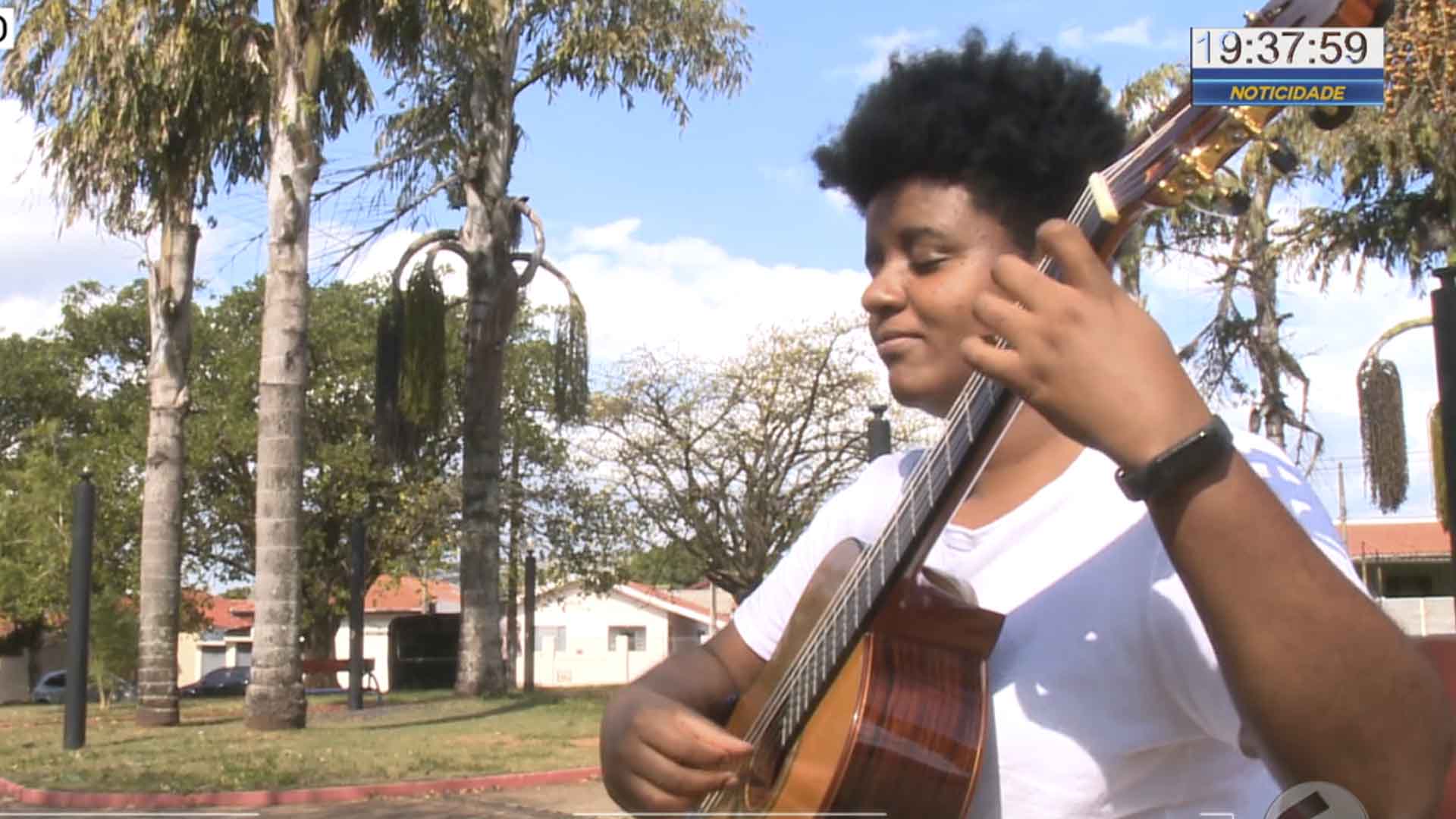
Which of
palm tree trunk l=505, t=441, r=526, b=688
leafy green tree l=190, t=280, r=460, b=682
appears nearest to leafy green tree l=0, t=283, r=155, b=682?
leafy green tree l=190, t=280, r=460, b=682

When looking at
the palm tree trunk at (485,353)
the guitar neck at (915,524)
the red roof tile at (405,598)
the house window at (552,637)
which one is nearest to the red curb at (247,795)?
the palm tree trunk at (485,353)

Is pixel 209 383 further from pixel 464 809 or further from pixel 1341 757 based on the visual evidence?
pixel 1341 757

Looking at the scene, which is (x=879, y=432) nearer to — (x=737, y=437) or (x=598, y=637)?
(x=737, y=437)

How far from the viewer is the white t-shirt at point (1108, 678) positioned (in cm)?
125

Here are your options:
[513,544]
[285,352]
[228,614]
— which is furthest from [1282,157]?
[228,614]

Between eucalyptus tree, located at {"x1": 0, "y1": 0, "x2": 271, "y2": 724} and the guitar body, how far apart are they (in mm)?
13387

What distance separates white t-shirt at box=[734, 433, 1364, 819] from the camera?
4.11 ft

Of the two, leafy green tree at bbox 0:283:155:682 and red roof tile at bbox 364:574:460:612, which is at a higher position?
leafy green tree at bbox 0:283:155:682

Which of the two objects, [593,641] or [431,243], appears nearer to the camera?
[431,243]

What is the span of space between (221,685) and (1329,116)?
42.9 meters

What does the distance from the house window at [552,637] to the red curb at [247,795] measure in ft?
164

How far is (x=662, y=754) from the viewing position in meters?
→ 1.63

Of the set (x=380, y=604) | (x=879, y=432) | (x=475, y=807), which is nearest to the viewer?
(x=475, y=807)

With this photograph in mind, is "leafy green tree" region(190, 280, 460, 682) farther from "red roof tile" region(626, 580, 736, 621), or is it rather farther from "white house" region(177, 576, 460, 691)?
"white house" region(177, 576, 460, 691)
